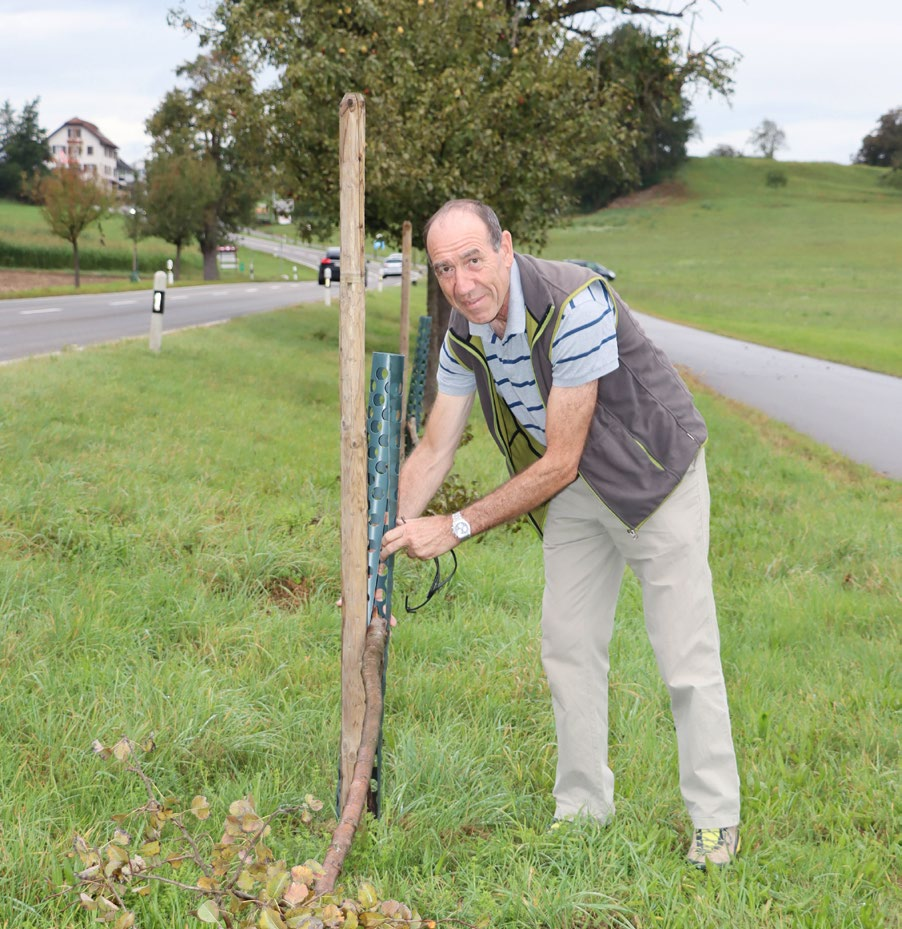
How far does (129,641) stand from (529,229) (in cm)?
1186

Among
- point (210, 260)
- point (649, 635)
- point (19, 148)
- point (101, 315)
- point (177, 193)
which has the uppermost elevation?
point (19, 148)

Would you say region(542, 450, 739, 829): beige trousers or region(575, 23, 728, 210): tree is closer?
region(542, 450, 739, 829): beige trousers

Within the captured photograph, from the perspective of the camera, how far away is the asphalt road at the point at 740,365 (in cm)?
1148

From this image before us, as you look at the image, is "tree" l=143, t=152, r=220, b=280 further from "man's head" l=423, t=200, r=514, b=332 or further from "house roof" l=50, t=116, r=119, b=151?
"house roof" l=50, t=116, r=119, b=151

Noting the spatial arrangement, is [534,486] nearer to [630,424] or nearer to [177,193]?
[630,424]

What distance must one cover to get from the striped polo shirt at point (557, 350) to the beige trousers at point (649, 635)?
12.7 inches

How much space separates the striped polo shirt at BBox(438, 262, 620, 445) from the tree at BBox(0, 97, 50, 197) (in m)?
88.6

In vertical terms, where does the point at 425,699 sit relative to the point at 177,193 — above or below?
below

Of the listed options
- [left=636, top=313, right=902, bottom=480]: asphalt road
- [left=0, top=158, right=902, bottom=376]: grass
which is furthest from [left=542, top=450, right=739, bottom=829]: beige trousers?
[left=0, top=158, right=902, bottom=376]: grass

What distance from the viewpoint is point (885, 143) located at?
12169 cm

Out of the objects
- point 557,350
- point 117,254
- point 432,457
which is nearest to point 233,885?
point 432,457

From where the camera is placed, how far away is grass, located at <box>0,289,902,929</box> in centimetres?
278

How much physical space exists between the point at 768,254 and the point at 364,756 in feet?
211

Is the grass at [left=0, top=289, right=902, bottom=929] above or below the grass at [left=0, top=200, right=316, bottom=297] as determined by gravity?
below
